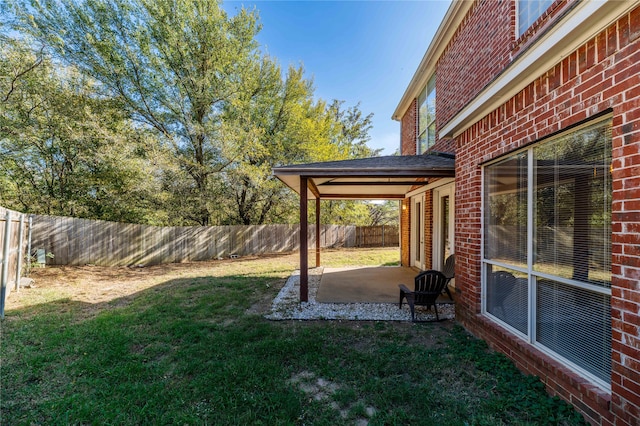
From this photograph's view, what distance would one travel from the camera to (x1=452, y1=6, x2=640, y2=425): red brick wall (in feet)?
6.32

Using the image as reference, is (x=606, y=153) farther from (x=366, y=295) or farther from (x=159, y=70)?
(x=159, y=70)

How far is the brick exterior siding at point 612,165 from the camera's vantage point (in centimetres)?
194

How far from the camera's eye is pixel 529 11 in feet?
13.9

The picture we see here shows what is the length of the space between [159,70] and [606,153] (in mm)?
15056

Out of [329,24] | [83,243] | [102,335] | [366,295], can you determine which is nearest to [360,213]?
[329,24]

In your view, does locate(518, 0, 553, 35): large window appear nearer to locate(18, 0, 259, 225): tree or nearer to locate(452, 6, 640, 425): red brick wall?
locate(452, 6, 640, 425): red brick wall

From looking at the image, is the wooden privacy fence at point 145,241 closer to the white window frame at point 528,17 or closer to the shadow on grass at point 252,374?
the shadow on grass at point 252,374

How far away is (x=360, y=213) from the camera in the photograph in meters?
19.2

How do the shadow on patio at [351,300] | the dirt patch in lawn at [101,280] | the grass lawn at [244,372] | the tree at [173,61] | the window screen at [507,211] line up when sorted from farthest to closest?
the tree at [173,61] → the dirt patch in lawn at [101,280] → the shadow on patio at [351,300] → the window screen at [507,211] → the grass lawn at [244,372]

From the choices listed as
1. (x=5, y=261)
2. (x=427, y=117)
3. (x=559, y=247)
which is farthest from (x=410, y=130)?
(x=5, y=261)

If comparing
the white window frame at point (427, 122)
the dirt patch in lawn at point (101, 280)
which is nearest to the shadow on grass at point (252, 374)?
the dirt patch in lawn at point (101, 280)

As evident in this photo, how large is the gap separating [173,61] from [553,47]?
47.4 feet

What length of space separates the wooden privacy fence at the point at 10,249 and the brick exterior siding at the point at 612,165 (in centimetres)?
810

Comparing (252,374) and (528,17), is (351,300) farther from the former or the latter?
(528,17)
